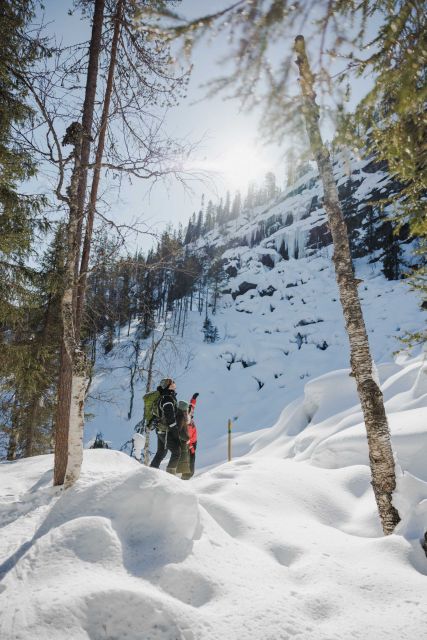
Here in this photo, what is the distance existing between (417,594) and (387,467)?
5.71 feet

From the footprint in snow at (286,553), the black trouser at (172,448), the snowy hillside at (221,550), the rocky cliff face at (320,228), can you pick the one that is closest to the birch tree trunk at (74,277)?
the snowy hillside at (221,550)

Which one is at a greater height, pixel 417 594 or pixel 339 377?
pixel 339 377

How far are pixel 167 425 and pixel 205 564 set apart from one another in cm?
401

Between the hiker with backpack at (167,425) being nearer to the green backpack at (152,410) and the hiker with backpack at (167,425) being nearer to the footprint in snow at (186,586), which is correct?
the green backpack at (152,410)

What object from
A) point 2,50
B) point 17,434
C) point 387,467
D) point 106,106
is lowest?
point 17,434

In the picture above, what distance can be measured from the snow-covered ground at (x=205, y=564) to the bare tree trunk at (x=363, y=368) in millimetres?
196

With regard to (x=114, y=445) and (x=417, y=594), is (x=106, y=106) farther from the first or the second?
(x=114, y=445)

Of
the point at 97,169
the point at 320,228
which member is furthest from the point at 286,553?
the point at 320,228

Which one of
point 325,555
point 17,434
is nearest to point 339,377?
point 325,555

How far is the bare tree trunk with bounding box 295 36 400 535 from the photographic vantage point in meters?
4.04

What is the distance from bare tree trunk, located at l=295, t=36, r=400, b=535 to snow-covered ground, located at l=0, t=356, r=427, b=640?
7.7 inches

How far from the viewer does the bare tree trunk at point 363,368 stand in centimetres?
404

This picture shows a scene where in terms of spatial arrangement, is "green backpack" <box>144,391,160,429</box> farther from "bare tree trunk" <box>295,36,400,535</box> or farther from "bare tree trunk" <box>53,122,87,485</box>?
"bare tree trunk" <box>295,36,400,535</box>

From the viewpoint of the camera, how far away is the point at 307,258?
50938mm
